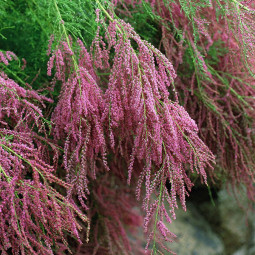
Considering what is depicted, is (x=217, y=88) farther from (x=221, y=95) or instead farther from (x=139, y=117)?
(x=139, y=117)

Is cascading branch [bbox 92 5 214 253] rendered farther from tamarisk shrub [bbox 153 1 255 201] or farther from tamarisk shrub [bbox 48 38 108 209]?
tamarisk shrub [bbox 153 1 255 201]

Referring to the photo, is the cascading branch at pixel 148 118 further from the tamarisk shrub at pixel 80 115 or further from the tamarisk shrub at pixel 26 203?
the tamarisk shrub at pixel 26 203

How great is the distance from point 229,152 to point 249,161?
120 mm

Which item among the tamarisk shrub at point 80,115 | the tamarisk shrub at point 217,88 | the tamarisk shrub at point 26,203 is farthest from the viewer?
the tamarisk shrub at point 217,88

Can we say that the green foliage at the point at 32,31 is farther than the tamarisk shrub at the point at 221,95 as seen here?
No

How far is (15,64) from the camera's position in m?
1.59

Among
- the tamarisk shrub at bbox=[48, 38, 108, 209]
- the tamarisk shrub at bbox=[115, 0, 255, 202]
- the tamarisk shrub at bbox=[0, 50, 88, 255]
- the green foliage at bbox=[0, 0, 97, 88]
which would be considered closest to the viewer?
the tamarisk shrub at bbox=[0, 50, 88, 255]

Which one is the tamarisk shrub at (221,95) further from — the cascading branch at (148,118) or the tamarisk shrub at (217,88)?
the cascading branch at (148,118)

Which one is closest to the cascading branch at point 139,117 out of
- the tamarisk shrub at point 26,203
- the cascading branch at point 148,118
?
the cascading branch at point 148,118

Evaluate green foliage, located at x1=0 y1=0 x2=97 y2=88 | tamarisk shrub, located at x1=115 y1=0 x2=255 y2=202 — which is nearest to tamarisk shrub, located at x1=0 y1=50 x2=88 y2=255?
green foliage, located at x1=0 y1=0 x2=97 y2=88

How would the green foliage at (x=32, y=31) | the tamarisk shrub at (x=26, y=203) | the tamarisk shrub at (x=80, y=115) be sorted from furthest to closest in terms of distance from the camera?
the green foliage at (x=32, y=31) < the tamarisk shrub at (x=80, y=115) < the tamarisk shrub at (x=26, y=203)

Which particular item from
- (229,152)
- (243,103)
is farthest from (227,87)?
(229,152)

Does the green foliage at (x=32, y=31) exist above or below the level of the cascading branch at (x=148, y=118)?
below

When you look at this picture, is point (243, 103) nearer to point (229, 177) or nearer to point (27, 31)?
point (229, 177)
